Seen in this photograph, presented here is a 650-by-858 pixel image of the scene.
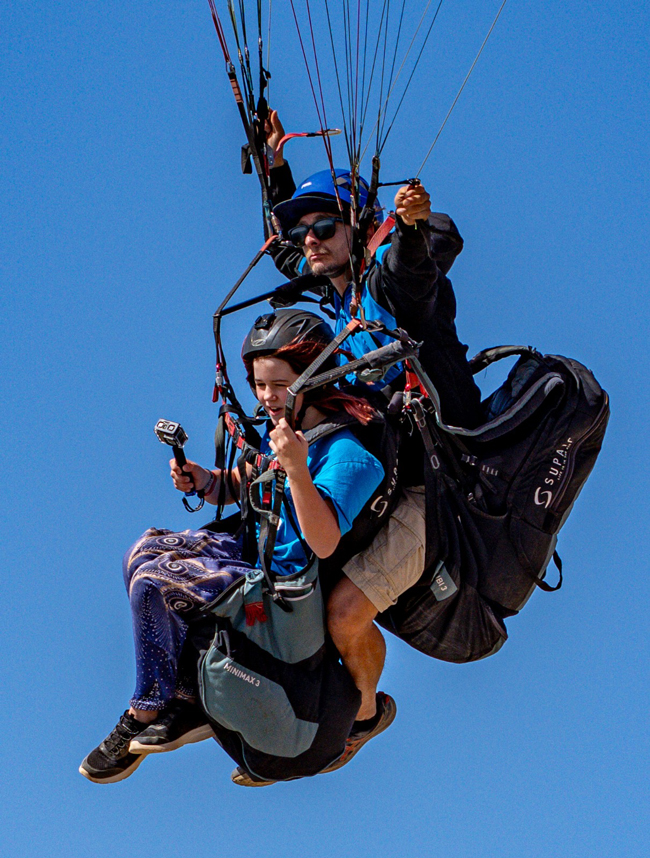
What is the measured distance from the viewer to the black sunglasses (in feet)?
25.9

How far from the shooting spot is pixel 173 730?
7289 mm

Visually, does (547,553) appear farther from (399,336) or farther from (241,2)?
(241,2)

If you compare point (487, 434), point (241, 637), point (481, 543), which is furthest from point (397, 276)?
point (241, 637)

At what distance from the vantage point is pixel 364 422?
7270 mm

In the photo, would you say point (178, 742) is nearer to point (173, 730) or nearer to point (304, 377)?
point (173, 730)

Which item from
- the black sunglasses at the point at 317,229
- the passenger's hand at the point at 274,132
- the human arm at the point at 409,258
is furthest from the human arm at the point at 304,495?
the passenger's hand at the point at 274,132

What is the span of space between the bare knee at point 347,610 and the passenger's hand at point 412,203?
192cm

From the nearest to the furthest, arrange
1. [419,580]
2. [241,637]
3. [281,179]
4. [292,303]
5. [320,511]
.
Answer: [320,511], [241,637], [419,580], [292,303], [281,179]

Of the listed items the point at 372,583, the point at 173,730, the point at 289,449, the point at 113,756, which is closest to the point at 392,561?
the point at 372,583

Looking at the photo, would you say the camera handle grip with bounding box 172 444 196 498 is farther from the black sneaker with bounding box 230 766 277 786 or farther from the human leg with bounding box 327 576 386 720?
the black sneaker with bounding box 230 766 277 786

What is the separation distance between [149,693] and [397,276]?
2488mm

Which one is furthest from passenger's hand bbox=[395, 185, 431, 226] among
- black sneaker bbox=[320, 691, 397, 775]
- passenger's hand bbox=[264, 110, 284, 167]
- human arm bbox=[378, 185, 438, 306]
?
black sneaker bbox=[320, 691, 397, 775]

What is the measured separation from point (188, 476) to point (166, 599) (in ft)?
3.39

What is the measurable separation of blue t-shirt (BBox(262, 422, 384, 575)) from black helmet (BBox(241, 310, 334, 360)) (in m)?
0.54
